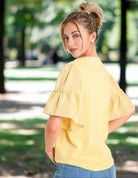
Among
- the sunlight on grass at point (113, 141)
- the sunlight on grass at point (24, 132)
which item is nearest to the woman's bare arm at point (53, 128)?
the sunlight on grass at point (113, 141)

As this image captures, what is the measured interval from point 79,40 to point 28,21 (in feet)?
62.7

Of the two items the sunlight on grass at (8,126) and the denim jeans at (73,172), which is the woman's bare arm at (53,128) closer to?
the denim jeans at (73,172)

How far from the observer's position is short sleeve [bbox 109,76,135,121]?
2434 mm

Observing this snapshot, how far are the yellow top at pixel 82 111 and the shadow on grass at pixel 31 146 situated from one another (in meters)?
3.83

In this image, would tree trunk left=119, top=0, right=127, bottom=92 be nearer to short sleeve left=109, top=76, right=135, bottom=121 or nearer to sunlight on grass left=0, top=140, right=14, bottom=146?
sunlight on grass left=0, top=140, right=14, bottom=146

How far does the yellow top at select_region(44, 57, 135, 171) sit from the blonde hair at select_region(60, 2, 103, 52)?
194 mm

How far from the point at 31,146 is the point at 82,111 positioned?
5.66m

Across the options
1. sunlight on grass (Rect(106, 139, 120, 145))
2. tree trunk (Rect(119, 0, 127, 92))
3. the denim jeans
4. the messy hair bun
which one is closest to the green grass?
sunlight on grass (Rect(106, 139, 120, 145))

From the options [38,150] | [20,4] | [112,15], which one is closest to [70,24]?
[38,150]

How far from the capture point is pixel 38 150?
7.34m

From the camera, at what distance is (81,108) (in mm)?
2139

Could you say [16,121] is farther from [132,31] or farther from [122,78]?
[132,31]

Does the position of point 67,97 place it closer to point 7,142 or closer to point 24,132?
point 7,142

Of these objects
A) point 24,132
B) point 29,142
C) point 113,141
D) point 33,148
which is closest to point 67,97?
point 33,148
